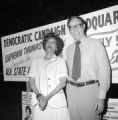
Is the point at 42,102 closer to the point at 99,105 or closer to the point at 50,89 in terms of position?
the point at 50,89

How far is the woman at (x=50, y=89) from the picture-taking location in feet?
9.66

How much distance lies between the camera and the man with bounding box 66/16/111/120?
2848mm

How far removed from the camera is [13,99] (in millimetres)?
9430

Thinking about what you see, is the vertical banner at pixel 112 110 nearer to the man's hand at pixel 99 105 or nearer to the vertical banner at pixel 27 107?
the man's hand at pixel 99 105

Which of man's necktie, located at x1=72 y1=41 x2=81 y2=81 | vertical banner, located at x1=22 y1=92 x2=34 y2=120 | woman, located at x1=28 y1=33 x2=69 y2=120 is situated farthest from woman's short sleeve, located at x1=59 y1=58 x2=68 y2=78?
vertical banner, located at x1=22 y1=92 x2=34 y2=120

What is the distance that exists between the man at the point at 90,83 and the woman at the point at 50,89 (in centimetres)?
A: 16

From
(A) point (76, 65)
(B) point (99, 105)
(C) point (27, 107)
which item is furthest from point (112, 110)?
(C) point (27, 107)

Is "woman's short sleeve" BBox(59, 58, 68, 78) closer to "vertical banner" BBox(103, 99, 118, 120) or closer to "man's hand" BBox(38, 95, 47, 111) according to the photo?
"man's hand" BBox(38, 95, 47, 111)

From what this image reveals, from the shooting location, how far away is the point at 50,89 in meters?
2.99

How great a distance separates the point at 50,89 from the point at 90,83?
533 mm

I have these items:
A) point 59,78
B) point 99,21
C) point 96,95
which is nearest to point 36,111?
point 59,78

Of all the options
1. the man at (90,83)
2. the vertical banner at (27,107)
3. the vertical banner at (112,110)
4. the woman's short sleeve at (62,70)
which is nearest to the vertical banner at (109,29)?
the vertical banner at (112,110)

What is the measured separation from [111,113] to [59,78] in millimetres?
1063

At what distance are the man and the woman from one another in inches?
6.3
